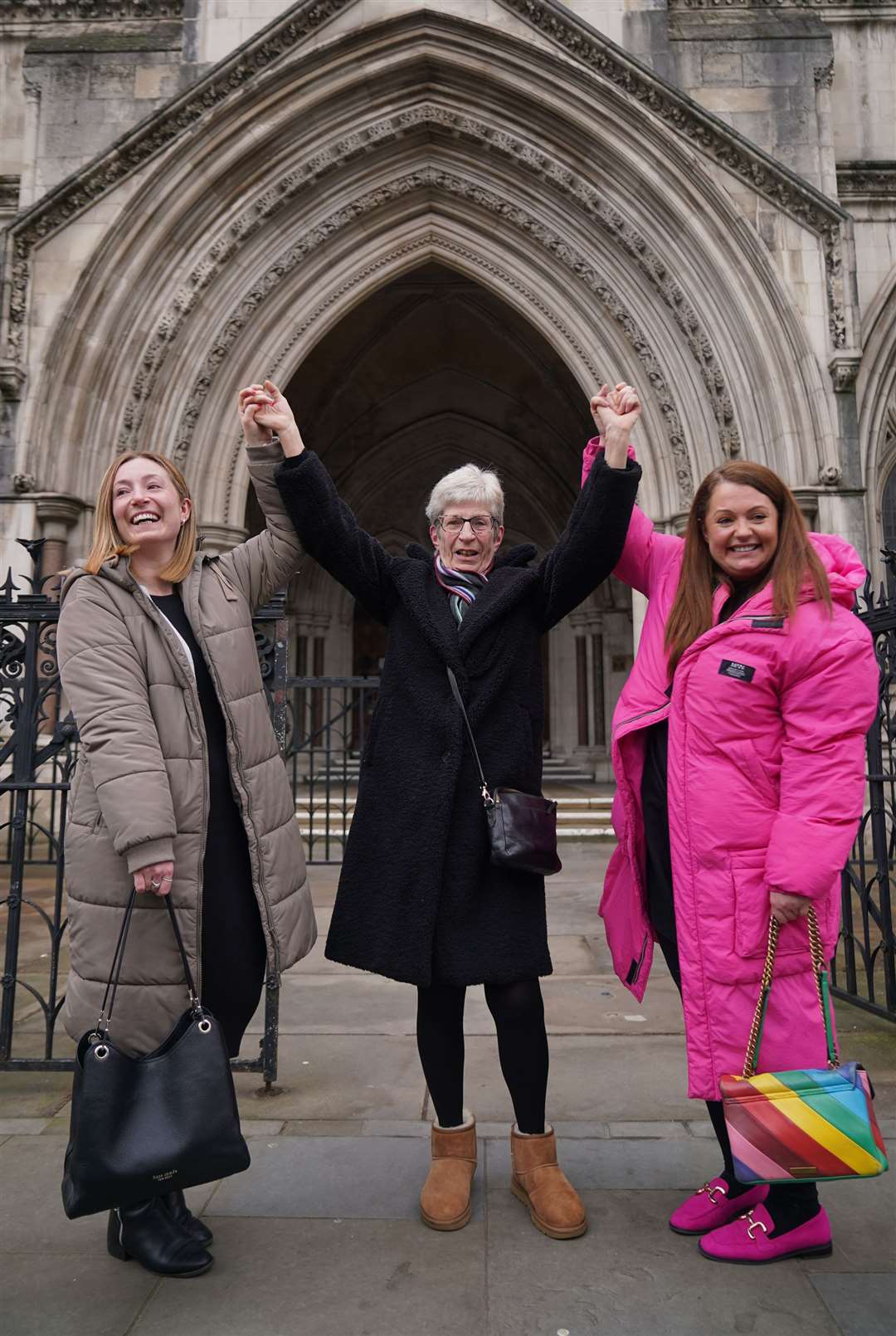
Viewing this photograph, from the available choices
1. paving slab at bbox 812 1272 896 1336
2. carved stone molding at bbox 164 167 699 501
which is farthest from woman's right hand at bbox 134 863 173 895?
carved stone molding at bbox 164 167 699 501

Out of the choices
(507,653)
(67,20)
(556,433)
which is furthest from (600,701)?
(507,653)

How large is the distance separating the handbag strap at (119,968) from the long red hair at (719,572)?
1.31 metres

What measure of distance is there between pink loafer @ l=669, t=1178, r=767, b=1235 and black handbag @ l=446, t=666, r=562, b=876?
0.85 m

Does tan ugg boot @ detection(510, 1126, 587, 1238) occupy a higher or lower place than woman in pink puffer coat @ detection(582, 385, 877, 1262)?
lower

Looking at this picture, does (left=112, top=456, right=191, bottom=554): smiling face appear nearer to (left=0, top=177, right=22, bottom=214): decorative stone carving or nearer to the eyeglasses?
the eyeglasses

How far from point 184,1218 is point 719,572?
2.02 metres

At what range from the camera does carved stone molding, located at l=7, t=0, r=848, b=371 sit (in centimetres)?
847

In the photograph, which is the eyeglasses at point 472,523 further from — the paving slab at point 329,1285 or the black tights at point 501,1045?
the paving slab at point 329,1285

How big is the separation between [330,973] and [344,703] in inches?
143

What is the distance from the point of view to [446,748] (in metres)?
2.22

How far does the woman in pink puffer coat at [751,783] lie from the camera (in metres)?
1.92

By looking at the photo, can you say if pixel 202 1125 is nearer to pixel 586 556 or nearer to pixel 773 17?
pixel 586 556

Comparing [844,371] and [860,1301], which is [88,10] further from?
[860,1301]

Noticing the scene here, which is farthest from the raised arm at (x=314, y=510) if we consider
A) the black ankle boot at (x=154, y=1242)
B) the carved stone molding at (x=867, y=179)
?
the carved stone molding at (x=867, y=179)
